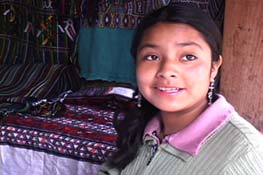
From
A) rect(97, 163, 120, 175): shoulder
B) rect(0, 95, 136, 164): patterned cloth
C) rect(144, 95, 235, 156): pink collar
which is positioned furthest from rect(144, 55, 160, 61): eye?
rect(0, 95, 136, 164): patterned cloth

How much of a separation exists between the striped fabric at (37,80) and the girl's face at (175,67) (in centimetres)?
225

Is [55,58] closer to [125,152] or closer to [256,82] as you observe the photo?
[256,82]

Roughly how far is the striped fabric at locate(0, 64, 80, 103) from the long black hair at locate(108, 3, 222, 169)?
195 centimetres

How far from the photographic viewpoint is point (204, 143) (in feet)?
4.40

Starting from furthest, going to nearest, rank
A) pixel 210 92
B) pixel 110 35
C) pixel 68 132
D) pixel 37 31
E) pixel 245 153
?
pixel 37 31 < pixel 110 35 < pixel 68 132 < pixel 210 92 < pixel 245 153

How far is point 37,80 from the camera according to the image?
150 inches

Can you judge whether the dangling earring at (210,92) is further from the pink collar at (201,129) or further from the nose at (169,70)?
the nose at (169,70)

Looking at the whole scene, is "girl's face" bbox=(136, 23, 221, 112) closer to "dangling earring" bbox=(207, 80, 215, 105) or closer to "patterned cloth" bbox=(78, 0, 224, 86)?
"dangling earring" bbox=(207, 80, 215, 105)

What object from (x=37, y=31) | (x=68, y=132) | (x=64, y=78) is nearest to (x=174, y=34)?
(x=68, y=132)

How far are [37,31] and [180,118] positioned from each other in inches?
111

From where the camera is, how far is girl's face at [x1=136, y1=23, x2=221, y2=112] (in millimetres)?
1353

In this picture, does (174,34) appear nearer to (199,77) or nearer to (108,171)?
(199,77)

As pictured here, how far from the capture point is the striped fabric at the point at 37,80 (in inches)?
142

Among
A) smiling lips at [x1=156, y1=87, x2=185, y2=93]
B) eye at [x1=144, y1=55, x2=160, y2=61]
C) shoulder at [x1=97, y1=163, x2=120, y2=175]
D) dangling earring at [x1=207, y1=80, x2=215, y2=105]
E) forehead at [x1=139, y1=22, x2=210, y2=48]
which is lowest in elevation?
shoulder at [x1=97, y1=163, x2=120, y2=175]
